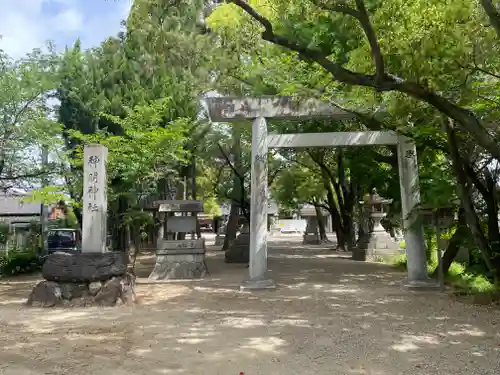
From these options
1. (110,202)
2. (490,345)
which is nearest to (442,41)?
(490,345)

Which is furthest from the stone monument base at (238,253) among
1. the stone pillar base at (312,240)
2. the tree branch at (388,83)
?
the stone pillar base at (312,240)

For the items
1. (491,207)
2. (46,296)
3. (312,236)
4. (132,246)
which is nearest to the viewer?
(46,296)

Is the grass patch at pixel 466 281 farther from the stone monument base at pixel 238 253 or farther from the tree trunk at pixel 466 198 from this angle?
the stone monument base at pixel 238 253

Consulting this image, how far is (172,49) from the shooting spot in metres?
14.3

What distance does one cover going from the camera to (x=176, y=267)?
12836 mm

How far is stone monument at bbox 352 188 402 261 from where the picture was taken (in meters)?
18.2

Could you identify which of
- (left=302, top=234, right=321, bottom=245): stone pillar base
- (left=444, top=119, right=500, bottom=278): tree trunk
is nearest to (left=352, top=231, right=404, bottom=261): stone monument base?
(left=444, top=119, right=500, bottom=278): tree trunk

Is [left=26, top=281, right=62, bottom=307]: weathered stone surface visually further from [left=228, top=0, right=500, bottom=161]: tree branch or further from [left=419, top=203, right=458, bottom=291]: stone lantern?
[left=419, top=203, right=458, bottom=291]: stone lantern

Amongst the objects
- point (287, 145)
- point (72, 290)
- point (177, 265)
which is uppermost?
point (287, 145)

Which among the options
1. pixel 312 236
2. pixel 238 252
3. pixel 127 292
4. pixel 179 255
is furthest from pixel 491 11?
pixel 312 236

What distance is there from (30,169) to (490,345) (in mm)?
12924

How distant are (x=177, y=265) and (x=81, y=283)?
13.9 feet

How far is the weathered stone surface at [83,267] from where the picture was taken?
343 inches

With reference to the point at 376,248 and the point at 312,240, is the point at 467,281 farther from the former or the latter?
the point at 312,240
